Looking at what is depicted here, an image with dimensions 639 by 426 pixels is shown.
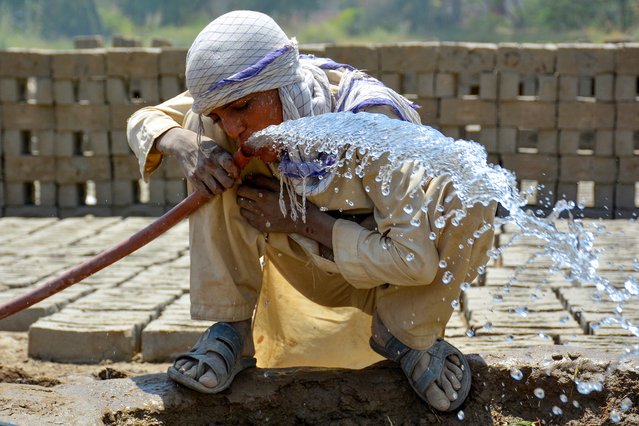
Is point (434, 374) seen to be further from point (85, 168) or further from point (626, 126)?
point (85, 168)

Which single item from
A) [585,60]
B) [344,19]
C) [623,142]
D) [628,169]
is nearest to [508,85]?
[585,60]

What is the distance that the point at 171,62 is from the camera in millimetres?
8688

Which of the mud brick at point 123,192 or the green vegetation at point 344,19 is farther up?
the green vegetation at point 344,19

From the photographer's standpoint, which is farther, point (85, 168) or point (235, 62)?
point (85, 168)

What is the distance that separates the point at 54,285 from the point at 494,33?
4002 centimetres

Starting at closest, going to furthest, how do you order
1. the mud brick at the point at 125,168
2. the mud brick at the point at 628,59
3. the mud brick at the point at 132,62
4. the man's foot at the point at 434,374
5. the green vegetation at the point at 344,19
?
1. the man's foot at the point at 434,374
2. the mud brick at the point at 628,59
3. the mud brick at the point at 132,62
4. the mud brick at the point at 125,168
5. the green vegetation at the point at 344,19

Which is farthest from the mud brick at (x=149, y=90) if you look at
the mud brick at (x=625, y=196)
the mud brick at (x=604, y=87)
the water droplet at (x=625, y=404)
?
the water droplet at (x=625, y=404)

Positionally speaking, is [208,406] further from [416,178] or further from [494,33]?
[494,33]

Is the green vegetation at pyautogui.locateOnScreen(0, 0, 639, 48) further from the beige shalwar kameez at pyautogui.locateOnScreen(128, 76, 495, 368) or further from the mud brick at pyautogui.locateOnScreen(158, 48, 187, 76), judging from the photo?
the beige shalwar kameez at pyautogui.locateOnScreen(128, 76, 495, 368)

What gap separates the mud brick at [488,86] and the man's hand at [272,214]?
5.29 metres

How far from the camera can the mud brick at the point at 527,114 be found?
27.9ft

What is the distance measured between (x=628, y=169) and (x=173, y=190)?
3.74 metres

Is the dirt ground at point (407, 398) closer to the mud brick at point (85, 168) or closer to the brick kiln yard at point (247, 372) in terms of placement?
the brick kiln yard at point (247, 372)

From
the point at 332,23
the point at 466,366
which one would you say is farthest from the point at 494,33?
the point at 466,366
